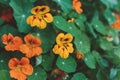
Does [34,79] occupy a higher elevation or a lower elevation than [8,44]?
lower

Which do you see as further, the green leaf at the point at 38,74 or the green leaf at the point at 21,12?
the green leaf at the point at 21,12

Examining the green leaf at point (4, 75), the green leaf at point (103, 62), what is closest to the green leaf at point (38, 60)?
the green leaf at point (4, 75)

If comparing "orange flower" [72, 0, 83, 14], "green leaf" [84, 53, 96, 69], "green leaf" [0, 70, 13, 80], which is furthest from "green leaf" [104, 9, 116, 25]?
"green leaf" [0, 70, 13, 80]

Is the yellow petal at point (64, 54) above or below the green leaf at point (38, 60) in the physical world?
above

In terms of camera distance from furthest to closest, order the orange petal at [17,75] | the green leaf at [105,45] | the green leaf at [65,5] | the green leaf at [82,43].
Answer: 1. the green leaf at [105,45]
2. the green leaf at [65,5]
3. the green leaf at [82,43]
4. the orange petal at [17,75]

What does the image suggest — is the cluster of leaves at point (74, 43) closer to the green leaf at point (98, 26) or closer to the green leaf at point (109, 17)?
the green leaf at point (98, 26)

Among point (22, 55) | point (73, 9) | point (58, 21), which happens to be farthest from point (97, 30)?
point (22, 55)

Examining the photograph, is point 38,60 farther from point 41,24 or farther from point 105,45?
point 105,45

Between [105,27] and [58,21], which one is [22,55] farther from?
[105,27]
